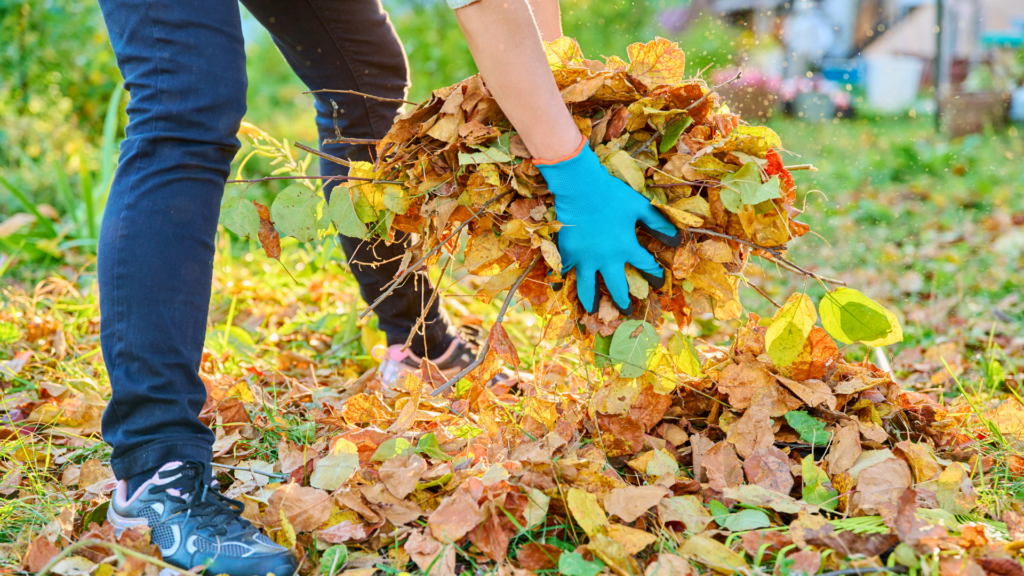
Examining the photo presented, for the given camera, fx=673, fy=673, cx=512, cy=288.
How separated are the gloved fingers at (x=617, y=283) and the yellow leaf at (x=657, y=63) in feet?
1.05

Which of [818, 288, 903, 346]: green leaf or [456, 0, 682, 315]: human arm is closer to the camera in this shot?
[456, 0, 682, 315]: human arm

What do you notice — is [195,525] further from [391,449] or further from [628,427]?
[628,427]

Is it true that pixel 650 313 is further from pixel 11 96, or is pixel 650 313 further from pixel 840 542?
pixel 11 96

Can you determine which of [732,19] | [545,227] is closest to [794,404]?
[545,227]

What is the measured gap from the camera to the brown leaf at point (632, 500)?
0.98 metres

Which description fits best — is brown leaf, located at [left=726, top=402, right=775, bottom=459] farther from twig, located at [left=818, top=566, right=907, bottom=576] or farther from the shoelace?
the shoelace

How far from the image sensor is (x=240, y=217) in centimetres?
118

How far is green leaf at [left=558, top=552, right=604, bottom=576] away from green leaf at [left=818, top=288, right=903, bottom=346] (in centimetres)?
60

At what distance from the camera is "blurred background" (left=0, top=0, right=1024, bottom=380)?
2398mm

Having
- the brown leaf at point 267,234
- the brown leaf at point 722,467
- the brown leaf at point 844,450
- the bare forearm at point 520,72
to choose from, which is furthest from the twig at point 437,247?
the brown leaf at point 844,450

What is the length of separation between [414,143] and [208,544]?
0.71 meters

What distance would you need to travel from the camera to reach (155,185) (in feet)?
3.34

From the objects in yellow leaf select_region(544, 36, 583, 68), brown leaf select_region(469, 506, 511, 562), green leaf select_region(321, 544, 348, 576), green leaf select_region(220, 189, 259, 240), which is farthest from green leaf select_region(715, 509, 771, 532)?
green leaf select_region(220, 189, 259, 240)

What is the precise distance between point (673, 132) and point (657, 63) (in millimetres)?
123
